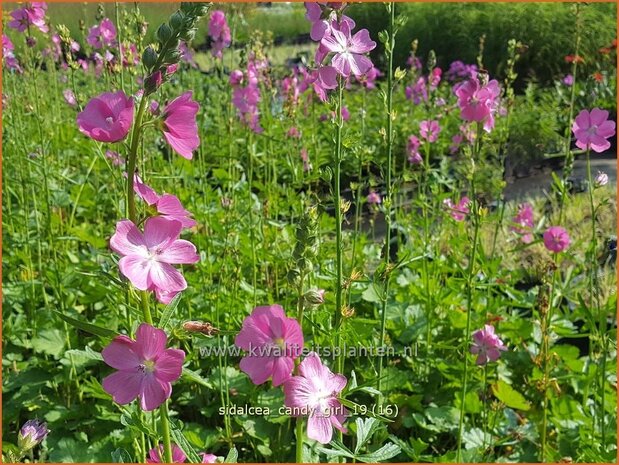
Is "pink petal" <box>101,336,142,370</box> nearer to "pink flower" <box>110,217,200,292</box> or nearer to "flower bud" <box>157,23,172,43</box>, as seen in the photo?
"pink flower" <box>110,217,200,292</box>

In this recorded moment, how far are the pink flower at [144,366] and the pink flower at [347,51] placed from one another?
0.86 m

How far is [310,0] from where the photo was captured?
169cm

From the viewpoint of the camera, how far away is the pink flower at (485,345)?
234cm

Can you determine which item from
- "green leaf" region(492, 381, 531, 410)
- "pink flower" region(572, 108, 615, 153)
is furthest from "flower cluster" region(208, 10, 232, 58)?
"green leaf" region(492, 381, 531, 410)

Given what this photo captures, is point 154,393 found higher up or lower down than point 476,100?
lower down

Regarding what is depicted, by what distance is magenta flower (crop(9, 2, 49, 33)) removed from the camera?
285 centimetres

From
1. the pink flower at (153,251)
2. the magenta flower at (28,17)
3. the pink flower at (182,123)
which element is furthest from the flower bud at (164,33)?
the magenta flower at (28,17)

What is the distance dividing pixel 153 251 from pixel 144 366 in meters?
0.20

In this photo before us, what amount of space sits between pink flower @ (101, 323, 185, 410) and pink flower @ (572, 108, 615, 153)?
1951 mm

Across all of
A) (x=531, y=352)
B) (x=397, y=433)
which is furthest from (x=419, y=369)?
(x=531, y=352)

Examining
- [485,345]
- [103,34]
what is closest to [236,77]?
[103,34]

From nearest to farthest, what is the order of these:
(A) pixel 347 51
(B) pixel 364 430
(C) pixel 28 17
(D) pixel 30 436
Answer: (B) pixel 364 430 < (D) pixel 30 436 < (A) pixel 347 51 < (C) pixel 28 17

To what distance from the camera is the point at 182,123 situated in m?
1.12

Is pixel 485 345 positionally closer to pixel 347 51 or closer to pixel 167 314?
pixel 347 51
